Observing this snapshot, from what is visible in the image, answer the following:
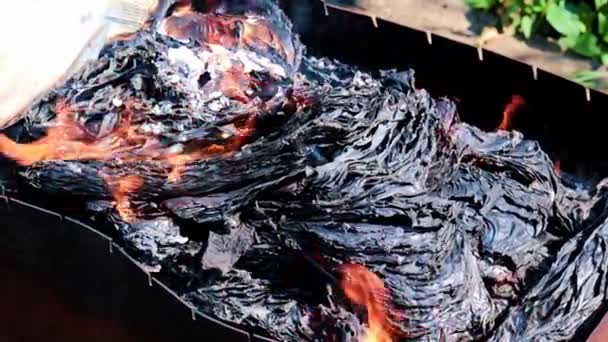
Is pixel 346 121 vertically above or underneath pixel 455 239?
above

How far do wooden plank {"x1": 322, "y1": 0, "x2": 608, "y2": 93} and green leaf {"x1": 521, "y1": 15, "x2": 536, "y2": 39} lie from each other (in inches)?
1.2

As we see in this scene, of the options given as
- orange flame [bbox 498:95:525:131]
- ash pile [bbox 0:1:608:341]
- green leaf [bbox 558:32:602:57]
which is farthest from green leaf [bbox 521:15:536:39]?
ash pile [bbox 0:1:608:341]

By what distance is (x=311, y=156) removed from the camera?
62.1 inches

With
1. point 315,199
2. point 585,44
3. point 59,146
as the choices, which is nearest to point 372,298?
point 315,199

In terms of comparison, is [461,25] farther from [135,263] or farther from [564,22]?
[135,263]

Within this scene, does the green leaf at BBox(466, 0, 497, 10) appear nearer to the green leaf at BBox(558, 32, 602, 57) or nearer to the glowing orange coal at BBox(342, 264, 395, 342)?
the green leaf at BBox(558, 32, 602, 57)

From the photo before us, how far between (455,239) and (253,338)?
0.34 metres

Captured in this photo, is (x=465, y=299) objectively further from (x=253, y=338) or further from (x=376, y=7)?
(x=376, y=7)

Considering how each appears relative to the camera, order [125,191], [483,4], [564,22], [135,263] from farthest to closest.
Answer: [483,4] → [564,22] → [125,191] → [135,263]

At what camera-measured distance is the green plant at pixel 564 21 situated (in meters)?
3.12

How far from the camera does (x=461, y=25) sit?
3.34 m

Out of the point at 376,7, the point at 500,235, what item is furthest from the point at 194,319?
the point at 376,7

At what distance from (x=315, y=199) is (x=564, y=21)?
1.87 m

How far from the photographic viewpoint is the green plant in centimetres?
312
